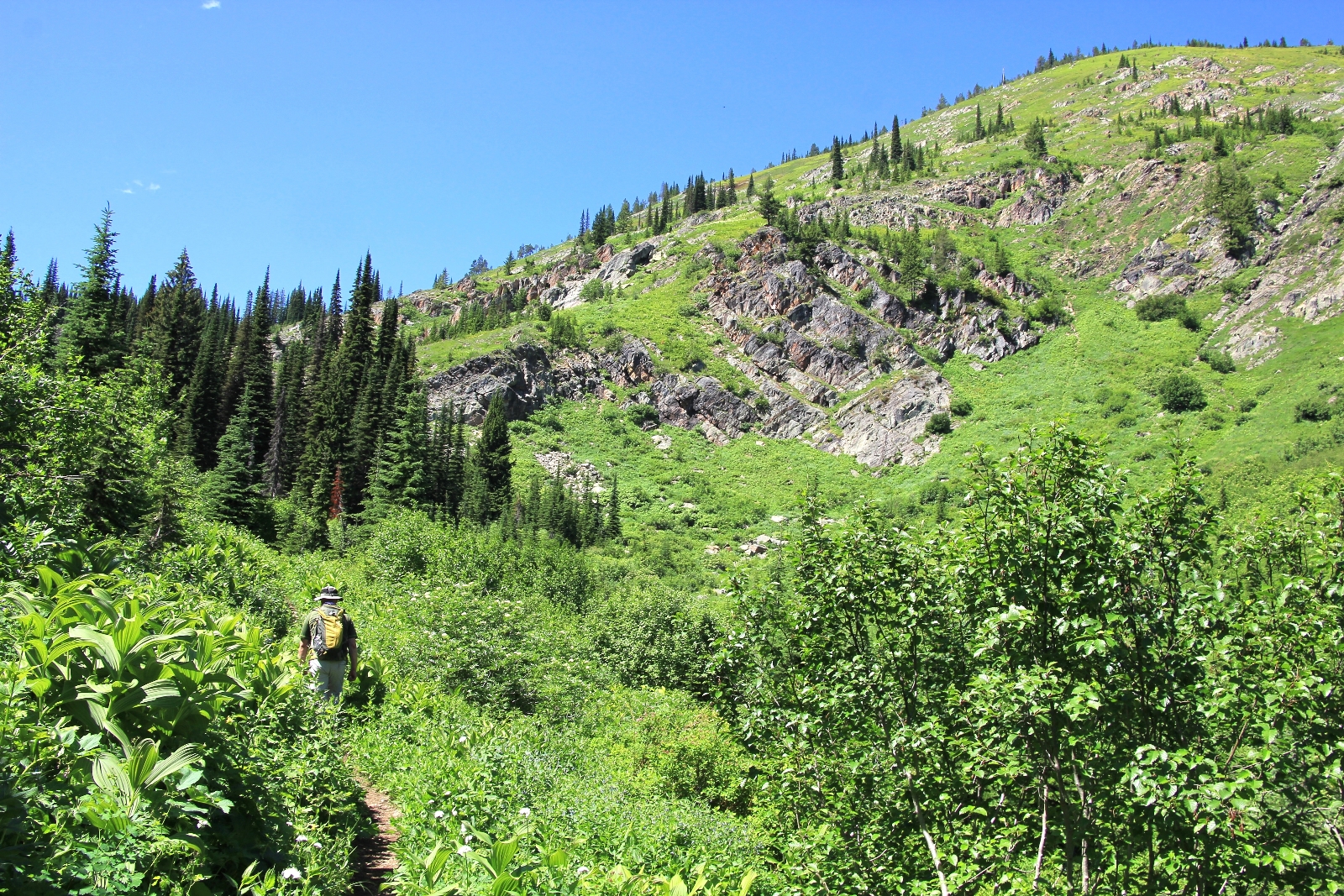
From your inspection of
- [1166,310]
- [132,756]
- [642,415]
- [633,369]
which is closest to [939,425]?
[1166,310]

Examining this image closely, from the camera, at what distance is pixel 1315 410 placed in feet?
190

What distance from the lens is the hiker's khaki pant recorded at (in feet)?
29.8

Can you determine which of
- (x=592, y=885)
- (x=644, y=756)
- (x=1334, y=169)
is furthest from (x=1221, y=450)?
(x=592, y=885)

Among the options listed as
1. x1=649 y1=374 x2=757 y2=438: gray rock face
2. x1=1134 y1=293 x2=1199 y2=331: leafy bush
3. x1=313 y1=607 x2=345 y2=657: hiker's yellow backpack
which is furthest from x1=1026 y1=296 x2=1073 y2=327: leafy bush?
x1=313 y1=607 x2=345 y2=657: hiker's yellow backpack

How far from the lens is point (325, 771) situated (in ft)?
20.2

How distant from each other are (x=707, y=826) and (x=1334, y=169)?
120 metres

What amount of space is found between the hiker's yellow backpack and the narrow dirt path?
179 centimetres

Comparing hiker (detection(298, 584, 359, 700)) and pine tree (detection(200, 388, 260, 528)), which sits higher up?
pine tree (detection(200, 388, 260, 528))

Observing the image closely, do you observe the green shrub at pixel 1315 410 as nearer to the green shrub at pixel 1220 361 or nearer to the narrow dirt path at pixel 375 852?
the green shrub at pixel 1220 361

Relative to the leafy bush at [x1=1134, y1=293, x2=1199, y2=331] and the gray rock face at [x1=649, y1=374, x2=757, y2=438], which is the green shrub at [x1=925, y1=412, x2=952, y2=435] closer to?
the gray rock face at [x1=649, y1=374, x2=757, y2=438]

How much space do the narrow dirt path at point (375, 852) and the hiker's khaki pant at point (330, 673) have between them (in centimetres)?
140

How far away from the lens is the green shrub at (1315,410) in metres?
57.0

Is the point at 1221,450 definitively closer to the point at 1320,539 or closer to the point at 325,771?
the point at 1320,539

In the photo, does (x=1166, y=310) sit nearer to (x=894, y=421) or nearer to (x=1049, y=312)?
(x=1049, y=312)
